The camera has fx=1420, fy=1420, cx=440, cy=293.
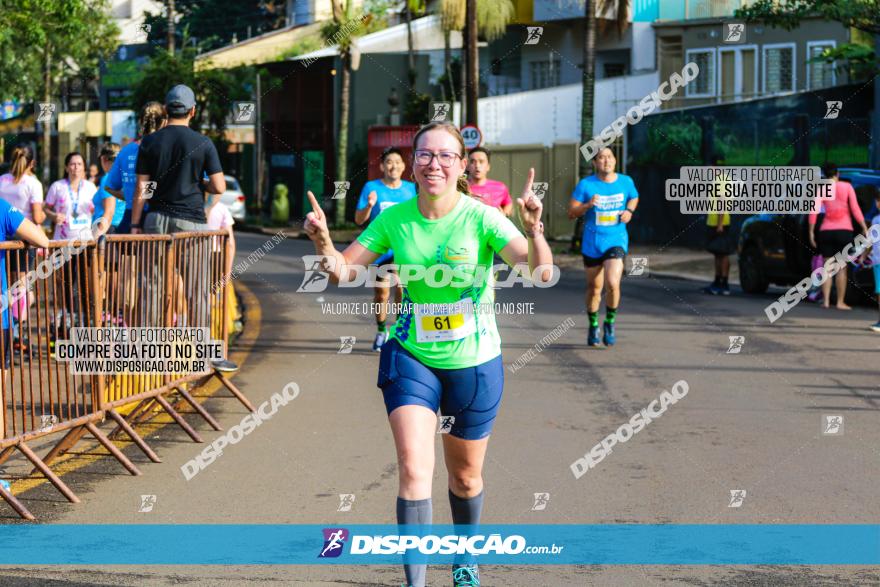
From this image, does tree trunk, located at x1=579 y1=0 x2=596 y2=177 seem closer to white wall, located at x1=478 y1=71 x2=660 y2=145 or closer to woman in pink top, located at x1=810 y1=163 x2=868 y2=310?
white wall, located at x1=478 y1=71 x2=660 y2=145

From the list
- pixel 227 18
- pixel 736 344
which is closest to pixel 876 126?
pixel 736 344

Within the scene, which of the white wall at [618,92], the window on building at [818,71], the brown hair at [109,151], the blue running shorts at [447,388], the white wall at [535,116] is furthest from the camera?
the white wall at [618,92]

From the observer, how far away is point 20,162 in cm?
1420

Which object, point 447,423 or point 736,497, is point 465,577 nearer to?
point 447,423

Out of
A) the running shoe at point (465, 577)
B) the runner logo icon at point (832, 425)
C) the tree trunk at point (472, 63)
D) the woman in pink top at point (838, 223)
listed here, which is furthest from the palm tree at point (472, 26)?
the running shoe at point (465, 577)

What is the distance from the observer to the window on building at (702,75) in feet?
137

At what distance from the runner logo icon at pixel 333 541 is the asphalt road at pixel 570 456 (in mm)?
225

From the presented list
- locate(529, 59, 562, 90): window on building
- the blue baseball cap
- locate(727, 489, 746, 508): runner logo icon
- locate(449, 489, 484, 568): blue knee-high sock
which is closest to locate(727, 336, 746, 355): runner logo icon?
the blue baseball cap

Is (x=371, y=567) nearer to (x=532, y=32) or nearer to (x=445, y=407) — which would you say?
(x=445, y=407)

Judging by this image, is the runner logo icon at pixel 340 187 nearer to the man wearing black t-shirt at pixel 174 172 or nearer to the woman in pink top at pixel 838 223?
the woman in pink top at pixel 838 223

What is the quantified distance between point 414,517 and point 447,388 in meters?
0.53

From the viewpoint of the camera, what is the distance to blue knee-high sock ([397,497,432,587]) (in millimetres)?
5277

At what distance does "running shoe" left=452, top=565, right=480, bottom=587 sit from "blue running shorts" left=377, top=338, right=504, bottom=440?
52 centimetres

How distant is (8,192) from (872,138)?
1659 centimetres
